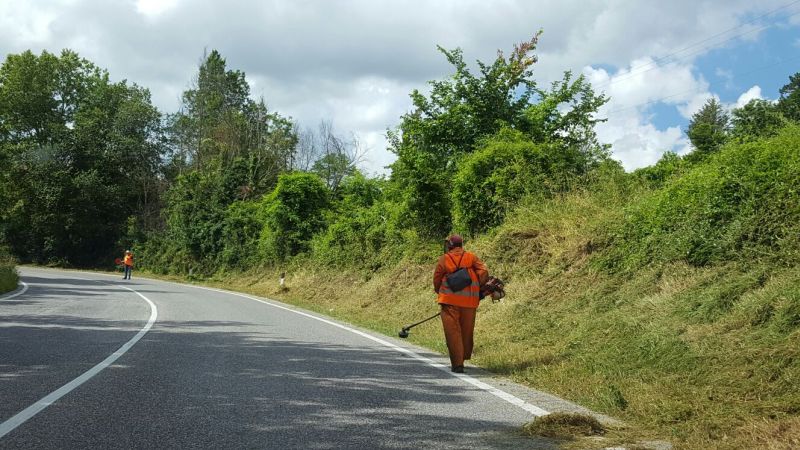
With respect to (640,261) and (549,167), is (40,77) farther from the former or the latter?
(640,261)

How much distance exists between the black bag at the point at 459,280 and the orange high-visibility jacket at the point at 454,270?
2.2 inches

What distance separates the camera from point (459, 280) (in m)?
8.38

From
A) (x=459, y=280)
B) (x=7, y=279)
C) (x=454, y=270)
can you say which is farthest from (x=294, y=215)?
(x=459, y=280)

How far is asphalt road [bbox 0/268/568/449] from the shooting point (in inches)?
193

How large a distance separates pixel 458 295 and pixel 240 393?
3.17 meters

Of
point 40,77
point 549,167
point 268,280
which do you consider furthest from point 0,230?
point 549,167

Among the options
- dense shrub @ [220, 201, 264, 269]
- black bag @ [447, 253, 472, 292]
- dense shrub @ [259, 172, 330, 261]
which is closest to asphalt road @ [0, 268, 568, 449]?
black bag @ [447, 253, 472, 292]

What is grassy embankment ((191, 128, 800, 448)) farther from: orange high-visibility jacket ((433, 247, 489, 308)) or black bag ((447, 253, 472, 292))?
black bag ((447, 253, 472, 292))

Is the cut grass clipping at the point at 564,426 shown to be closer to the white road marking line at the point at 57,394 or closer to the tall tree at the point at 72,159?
the white road marking line at the point at 57,394

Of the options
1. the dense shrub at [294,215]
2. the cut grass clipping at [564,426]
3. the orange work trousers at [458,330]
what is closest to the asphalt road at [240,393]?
the cut grass clipping at [564,426]

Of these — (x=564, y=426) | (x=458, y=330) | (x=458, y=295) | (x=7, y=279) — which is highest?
(x=458, y=295)

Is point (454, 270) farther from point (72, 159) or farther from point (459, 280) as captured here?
point (72, 159)

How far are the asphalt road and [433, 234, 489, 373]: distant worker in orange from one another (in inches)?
15.6

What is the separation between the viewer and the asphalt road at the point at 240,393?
490 centimetres
